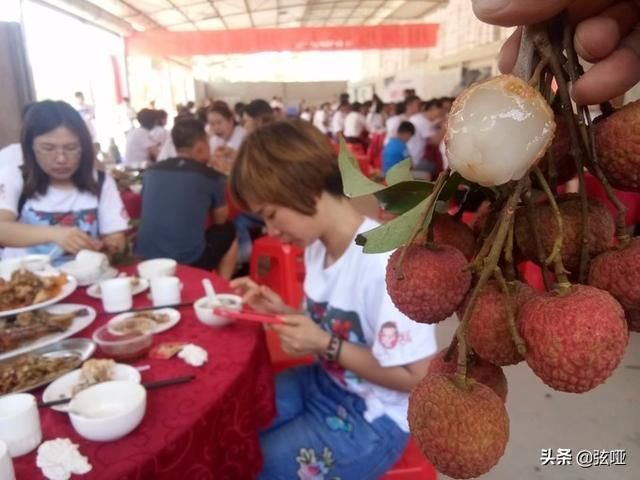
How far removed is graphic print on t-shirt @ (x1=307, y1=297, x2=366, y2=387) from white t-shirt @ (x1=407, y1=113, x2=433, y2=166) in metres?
4.54

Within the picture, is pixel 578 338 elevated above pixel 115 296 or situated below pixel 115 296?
above

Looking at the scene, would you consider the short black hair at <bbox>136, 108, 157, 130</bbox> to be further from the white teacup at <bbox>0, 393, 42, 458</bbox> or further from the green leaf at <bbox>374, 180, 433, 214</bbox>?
the green leaf at <bbox>374, 180, 433, 214</bbox>

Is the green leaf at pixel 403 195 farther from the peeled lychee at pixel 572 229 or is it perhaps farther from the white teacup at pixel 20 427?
the white teacup at pixel 20 427

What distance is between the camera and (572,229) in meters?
0.29

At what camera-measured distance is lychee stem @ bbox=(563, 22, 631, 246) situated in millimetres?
269

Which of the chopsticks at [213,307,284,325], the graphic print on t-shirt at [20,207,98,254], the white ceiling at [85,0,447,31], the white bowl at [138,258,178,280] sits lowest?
the white bowl at [138,258,178,280]

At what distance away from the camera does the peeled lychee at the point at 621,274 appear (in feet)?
0.88

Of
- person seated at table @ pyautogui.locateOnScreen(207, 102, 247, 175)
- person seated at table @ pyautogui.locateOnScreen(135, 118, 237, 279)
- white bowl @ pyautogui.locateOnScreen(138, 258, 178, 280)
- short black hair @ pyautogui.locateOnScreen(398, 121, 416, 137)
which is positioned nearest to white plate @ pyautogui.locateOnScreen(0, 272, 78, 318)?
white bowl @ pyautogui.locateOnScreen(138, 258, 178, 280)

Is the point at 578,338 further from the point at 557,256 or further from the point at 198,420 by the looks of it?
the point at 198,420

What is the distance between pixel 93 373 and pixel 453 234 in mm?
938

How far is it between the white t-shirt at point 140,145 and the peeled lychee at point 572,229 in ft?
17.1

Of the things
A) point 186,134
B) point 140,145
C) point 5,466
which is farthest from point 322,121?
point 5,466

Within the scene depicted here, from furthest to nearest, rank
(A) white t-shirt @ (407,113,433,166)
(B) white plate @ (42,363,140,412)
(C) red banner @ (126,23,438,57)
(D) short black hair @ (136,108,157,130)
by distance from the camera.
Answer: (C) red banner @ (126,23,438,57) → (A) white t-shirt @ (407,113,433,166) → (D) short black hair @ (136,108,157,130) → (B) white plate @ (42,363,140,412)

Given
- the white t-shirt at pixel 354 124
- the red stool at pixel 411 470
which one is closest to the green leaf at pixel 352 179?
the red stool at pixel 411 470
